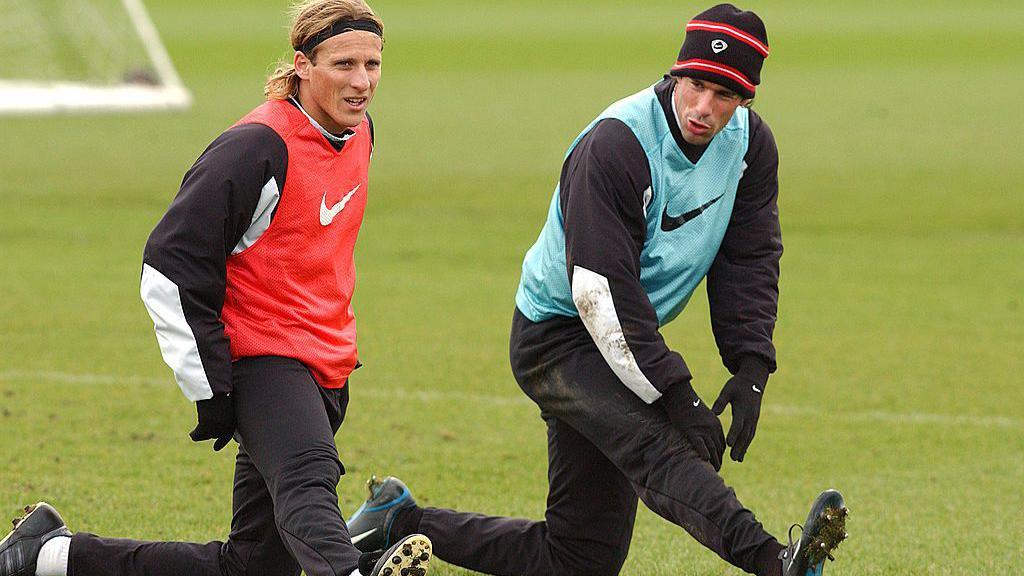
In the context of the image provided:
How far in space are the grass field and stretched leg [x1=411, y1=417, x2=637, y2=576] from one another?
34 centimetres

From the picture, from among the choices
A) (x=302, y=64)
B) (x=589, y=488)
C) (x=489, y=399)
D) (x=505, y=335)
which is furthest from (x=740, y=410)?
(x=505, y=335)

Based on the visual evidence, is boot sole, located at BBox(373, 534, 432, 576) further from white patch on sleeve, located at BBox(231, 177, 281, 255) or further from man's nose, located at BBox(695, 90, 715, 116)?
man's nose, located at BBox(695, 90, 715, 116)

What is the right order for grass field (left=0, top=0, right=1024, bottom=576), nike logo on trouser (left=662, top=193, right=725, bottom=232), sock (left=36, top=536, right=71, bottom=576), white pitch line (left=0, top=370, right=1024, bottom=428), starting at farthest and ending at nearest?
white pitch line (left=0, top=370, right=1024, bottom=428), grass field (left=0, top=0, right=1024, bottom=576), sock (left=36, top=536, right=71, bottom=576), nike logo on trouser (left=662, top=193, right=725, bottom=232)

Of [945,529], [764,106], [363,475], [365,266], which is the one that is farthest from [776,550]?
[764,106]

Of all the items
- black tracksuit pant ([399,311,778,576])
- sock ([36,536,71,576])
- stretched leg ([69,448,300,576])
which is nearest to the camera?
black tracksuit pant ([399,311,778,576])

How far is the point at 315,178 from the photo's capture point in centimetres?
482

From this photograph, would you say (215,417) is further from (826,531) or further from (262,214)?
(826,531)

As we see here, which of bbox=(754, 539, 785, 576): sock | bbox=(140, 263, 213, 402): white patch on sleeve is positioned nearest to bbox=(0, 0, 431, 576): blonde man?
bbox=(140, 263, 213, 402): white patch on sleeve

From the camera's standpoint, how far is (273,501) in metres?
4.76

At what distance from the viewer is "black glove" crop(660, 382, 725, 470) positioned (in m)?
4.75

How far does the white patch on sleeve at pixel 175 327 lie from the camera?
4.56 meters

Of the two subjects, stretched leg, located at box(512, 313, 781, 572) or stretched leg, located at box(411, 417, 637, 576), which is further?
stretched leg, located at box(411, 417, 637, 576)

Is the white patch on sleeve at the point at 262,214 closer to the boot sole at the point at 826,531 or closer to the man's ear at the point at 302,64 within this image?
the man's ear at the point at 302,64

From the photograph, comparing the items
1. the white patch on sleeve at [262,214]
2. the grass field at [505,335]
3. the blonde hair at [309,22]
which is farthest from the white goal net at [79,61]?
the white patch on sleeve at [262,214]
